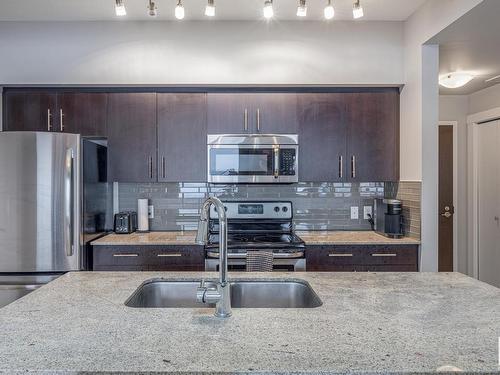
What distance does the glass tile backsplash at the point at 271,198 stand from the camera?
3.49 meters

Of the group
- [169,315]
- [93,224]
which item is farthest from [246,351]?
[93,224]

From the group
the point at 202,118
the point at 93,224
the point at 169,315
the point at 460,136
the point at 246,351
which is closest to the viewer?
the point at 246,351

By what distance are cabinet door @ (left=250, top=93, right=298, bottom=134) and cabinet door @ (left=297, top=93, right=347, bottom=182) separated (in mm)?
85

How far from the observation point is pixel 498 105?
3.99m

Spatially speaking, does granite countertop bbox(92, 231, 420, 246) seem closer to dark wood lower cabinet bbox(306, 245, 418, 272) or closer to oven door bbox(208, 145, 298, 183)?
dark wood lower cabinet bbox(306, 245, 418, 272)

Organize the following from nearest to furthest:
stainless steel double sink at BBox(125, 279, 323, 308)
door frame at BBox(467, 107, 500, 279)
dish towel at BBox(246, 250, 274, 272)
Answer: stainless steel double sink at BBox(125, 279, 323, 308), dish towel at BBox(246, 250, 274, 272), door frame at BBox(467, 107, 500, 279)

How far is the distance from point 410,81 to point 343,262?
1567 mm

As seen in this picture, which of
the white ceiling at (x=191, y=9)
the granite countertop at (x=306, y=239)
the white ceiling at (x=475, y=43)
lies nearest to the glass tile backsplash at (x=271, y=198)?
the granite countertop at (x=306, y=239)

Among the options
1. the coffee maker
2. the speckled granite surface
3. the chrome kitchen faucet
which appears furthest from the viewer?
the coffee maker

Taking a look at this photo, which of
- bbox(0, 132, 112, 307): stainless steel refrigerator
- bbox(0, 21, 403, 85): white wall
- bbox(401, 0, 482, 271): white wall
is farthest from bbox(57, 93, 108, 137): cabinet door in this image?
bbox(401, 0, 482, 271): white wall

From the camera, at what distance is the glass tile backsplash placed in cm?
349

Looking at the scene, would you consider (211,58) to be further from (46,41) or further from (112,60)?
(46,41)

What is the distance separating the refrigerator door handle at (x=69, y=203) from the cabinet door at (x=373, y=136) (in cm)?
223

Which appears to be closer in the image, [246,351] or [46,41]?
[246,351]
